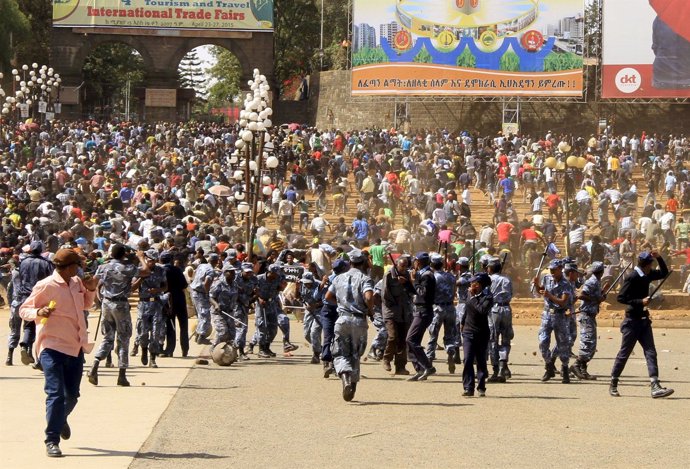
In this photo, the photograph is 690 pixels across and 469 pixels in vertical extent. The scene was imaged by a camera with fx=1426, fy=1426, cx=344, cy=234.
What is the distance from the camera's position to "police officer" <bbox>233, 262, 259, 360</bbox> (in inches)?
683

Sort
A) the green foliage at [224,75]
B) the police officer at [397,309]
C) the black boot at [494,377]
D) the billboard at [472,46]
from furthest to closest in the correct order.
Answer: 1. the green foliage at [224,75]
2. the billboard at [472,46]
3. the police officer at [397,309]
4. the black boot at [494,377]

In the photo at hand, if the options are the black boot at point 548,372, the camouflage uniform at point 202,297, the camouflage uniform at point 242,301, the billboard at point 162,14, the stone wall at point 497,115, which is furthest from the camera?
the billboard at point 162,14

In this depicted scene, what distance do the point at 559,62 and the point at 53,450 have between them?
4179 cm

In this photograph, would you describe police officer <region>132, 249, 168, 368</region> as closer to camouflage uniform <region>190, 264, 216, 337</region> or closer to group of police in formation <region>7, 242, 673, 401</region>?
group of police in formation <region>7, 242, 673, 401</region>

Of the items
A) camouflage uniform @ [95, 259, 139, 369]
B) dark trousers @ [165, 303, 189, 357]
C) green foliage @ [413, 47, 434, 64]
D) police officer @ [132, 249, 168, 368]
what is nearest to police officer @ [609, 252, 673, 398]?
camouflage uniform @ [95, 259, 139, 369]

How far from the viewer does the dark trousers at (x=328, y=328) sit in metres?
15.3

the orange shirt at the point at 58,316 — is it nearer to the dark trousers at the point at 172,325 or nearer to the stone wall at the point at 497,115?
the dark trousers at the point at 172,325

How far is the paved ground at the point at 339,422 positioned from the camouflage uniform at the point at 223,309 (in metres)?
0.68

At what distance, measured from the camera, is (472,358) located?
14023 millimetres

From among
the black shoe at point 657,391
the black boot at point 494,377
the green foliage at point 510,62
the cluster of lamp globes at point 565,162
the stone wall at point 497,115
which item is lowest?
the black boot at point 494,377

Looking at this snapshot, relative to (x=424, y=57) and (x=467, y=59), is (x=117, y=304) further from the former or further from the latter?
(x=424, y=57)

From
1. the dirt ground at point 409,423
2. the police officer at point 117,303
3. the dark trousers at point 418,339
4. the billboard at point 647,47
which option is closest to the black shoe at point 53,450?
the dirt ground at point 409,423

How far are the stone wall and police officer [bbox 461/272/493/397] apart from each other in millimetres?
38578

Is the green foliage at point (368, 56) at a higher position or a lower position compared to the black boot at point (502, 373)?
higher
